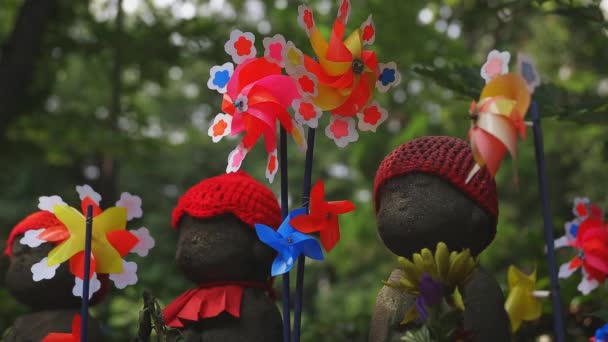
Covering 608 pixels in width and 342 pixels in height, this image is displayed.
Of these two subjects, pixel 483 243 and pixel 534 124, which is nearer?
pixel 534 124

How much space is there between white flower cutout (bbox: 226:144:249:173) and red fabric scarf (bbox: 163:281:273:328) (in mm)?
362

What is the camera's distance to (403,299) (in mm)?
1331

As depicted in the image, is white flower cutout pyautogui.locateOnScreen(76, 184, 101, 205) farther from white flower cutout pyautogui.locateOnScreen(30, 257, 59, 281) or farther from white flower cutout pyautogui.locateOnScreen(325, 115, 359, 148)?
white flower cutout pyautogui.locateOnScreen(325, 115, 359, 148)

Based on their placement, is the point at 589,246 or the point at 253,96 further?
the point at 589,246

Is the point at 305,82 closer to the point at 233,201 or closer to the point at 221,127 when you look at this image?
the point at 221,127

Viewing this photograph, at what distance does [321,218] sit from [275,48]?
34 centimetres

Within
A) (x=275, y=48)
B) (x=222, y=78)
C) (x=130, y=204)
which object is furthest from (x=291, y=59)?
(x=130, y=204)

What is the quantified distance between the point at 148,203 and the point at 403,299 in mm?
6933

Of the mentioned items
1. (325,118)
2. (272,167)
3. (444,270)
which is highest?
(325,118)

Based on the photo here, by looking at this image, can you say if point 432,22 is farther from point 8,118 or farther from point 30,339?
point 30,339

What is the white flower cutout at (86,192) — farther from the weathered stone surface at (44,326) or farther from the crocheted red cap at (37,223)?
the weathered stone surface at (44,326)

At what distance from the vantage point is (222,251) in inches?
60.4

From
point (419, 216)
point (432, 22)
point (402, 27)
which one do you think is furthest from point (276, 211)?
point (432, 22)

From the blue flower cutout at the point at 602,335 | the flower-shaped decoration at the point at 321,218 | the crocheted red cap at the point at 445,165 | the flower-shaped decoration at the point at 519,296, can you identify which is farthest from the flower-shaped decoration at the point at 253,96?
the blue flower cutout at the point at 602,335
